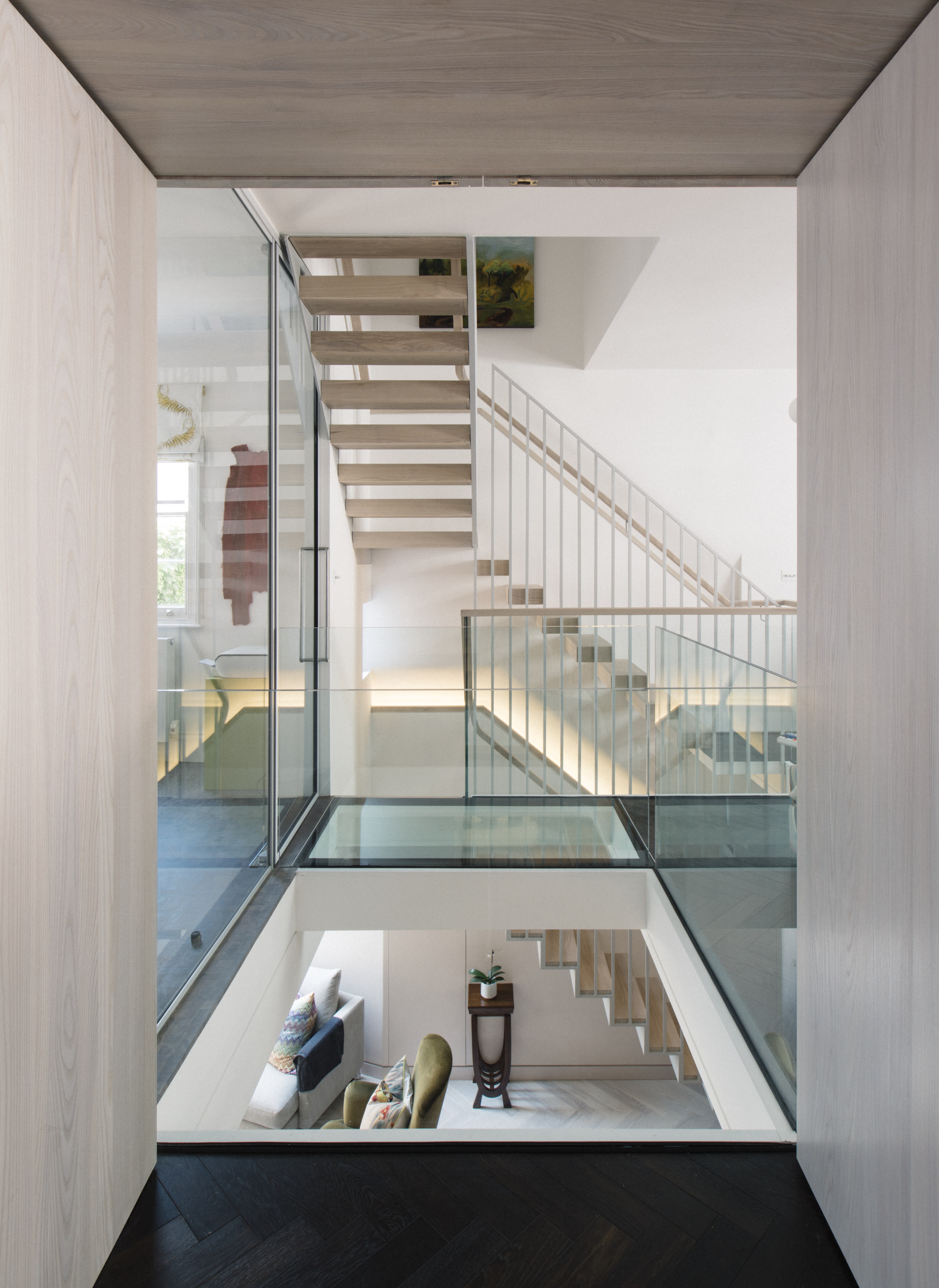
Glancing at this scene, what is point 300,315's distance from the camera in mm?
3436

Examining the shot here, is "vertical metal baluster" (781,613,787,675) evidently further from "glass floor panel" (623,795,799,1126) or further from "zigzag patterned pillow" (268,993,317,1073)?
"zigzag patterned pillow" (268,993,317,1073)

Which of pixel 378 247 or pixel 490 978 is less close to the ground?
pixel 378 247

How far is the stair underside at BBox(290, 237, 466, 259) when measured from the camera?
3.15 meters

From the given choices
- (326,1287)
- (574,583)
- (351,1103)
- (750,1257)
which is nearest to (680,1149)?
(750,1257)

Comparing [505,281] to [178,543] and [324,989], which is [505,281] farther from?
[324,989]

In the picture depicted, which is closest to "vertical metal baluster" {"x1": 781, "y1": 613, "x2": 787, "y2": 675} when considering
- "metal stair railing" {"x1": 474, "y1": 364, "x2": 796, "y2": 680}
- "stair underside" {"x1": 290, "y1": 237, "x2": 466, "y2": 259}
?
"metal stair railing" {"x1": 474, "y1": 364, "x2": 796, "y2": 680}

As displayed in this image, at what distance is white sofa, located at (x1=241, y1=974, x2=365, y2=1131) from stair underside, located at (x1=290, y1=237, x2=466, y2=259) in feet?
10.5

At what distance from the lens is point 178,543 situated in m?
2.16

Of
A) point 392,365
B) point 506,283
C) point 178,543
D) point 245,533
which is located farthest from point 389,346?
point 506,283

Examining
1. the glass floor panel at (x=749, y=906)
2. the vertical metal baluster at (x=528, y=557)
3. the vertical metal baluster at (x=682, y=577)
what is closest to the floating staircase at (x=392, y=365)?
the vertical metal baluster at (x=528, y=557)

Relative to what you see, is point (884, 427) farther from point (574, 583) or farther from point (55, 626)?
point (574, 583)

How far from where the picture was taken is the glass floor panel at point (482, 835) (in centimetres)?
245

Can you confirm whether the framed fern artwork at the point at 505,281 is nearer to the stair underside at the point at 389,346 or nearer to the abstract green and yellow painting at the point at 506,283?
the abstract green and yellow painting at the point at 506,283

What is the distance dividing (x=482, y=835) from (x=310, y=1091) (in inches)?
95.7
